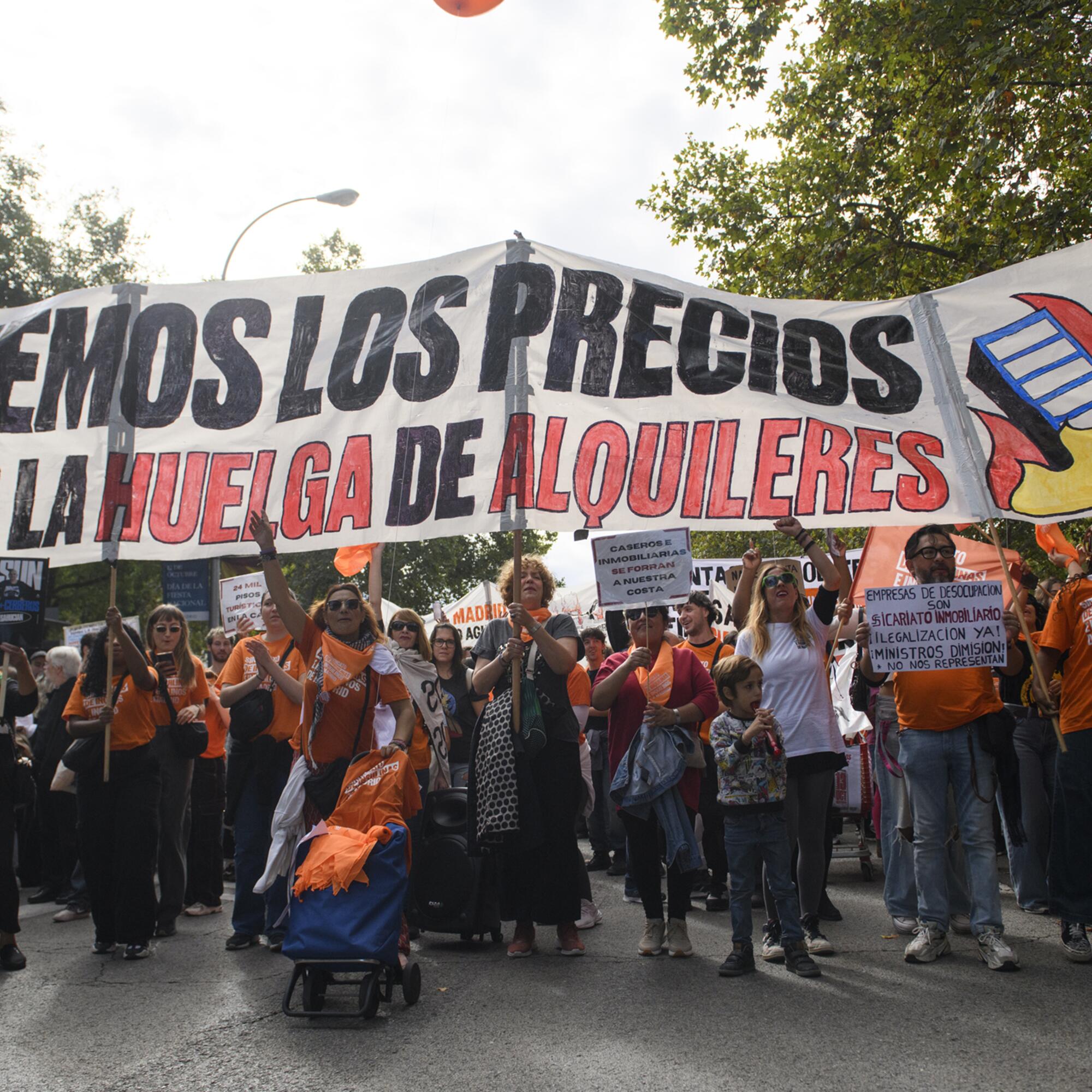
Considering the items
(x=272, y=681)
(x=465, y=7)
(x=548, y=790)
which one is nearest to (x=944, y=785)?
(x=548, y=790)

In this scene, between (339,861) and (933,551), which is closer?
(339,861)

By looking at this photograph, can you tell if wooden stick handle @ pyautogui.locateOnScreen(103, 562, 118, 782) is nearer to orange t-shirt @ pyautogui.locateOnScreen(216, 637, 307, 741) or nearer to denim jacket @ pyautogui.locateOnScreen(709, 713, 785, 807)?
orange t-shirt @ pyautogui.locateOnScreen(216, 637, 307, 741)

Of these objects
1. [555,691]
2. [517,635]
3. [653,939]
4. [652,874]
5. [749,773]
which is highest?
[517,635]

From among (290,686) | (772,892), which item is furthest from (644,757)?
(290,686)

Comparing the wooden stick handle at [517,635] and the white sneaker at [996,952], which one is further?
the wooden stick handle at [517,635]

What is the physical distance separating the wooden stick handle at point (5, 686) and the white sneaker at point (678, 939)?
3.80 m

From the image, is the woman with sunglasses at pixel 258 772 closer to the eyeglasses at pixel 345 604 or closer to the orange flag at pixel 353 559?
the eyeglasses at pixel 345 604

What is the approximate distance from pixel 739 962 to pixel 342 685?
2.27 metres

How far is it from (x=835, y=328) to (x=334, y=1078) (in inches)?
174

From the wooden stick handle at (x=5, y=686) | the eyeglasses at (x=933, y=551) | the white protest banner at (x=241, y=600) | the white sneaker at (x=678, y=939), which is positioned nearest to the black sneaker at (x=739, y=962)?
the white sneaker at (x=678, y=939)

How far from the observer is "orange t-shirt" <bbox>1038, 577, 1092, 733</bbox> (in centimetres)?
559

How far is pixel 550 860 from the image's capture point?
6012 mm

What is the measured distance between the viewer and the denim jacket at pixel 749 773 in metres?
5.59

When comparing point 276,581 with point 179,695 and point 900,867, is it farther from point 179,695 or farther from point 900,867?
point 900,867
